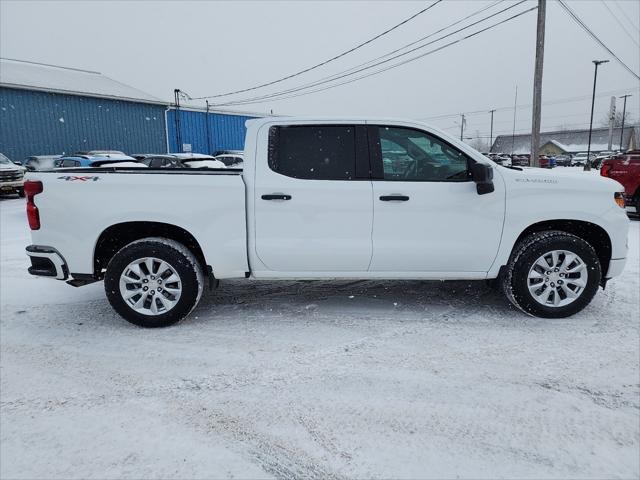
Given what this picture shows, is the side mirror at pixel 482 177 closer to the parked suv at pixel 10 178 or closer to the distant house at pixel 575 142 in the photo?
the parked suv at pixel 10 178

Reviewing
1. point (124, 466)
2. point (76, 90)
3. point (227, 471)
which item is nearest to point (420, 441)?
point (227, 471)

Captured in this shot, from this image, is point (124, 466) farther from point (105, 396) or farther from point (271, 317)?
point (271, 317)

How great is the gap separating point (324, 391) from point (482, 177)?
2.31 m

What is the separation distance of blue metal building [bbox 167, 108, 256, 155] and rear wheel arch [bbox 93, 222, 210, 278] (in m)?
29.9

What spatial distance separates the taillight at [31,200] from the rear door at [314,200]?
6.55 ft

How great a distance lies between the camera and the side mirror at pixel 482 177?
3932 mm

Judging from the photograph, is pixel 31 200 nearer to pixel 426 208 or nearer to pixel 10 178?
pixel 426 208

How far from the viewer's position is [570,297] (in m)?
4.34

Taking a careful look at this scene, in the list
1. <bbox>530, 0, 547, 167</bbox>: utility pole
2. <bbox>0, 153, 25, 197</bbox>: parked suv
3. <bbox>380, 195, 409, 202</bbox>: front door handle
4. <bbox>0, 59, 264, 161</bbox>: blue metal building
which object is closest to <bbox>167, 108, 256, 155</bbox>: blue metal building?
<bbox>0, 59, 264, 161</bbox>: blue metal building

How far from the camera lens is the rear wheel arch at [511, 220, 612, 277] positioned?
436 centimetres

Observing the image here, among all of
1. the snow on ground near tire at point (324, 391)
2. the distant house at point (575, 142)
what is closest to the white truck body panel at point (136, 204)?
the snow on ground near tire at point (324, 391)

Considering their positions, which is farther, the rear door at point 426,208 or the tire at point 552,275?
the tire at point 552,275

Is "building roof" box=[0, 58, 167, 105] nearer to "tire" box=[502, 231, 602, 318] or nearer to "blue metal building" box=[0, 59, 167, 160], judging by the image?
"blue metal building" box=[0, 59, 167, 160]

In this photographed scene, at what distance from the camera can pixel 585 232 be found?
448 cm
